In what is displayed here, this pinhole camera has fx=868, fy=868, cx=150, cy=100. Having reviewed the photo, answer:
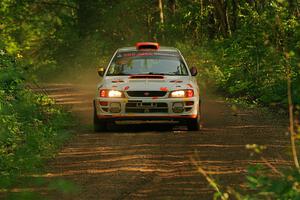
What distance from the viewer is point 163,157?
12.4 meters

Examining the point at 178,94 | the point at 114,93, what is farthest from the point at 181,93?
the point at 114,93

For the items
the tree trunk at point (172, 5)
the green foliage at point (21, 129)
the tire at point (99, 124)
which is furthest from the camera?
the tree trunk at point (172, 5)

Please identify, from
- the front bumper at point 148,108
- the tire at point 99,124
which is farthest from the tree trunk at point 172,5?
the front bumper at point 148,108

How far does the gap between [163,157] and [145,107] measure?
3.19 metres

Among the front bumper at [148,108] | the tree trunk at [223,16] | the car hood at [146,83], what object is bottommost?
the front bumper at [148,108]

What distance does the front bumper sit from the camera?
50.8ft

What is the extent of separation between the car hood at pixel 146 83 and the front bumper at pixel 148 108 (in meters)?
0.20

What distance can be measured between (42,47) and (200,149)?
3438cm

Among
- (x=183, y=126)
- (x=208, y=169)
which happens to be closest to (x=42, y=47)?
(x=183, y=126)

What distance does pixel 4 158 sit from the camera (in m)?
11.1

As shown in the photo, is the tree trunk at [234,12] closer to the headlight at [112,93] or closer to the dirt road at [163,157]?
the dirt road at [163,157]

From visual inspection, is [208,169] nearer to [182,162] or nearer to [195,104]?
[182,162]

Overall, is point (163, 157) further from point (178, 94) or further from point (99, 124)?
point (99, 124)

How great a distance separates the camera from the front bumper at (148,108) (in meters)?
15.5
